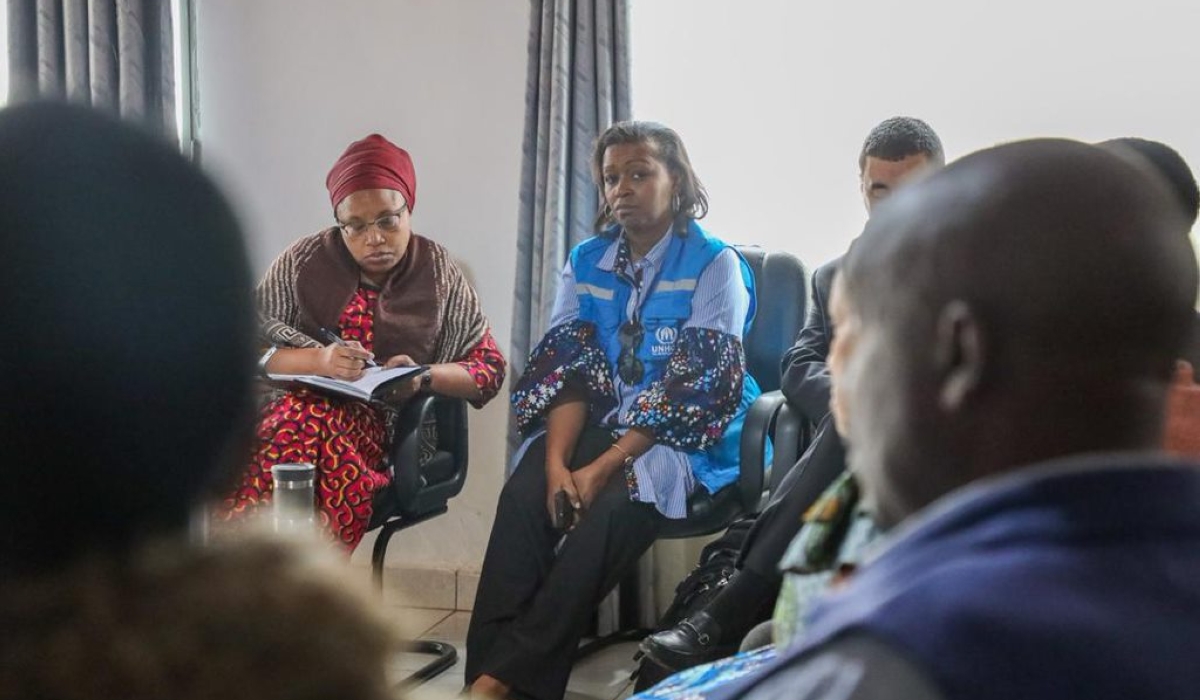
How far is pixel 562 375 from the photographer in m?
2.77

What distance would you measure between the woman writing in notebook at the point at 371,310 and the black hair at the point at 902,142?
1.03 m

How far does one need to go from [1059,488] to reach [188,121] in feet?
11.5

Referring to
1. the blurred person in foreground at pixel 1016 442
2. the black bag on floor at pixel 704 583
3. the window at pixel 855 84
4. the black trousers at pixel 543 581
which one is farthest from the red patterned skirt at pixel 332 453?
the blurred person in foreground at pixel 1016 442

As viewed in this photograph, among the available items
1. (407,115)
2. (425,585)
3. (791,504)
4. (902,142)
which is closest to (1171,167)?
(902,142)

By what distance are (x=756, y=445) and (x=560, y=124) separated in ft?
3.50

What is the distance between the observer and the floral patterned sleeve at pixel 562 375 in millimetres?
2770

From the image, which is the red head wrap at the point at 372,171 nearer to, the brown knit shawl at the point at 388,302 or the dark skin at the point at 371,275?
the dark skin at the point at 371,275

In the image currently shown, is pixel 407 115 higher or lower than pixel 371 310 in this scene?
higher

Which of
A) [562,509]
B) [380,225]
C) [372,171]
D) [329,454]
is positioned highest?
[372,171]

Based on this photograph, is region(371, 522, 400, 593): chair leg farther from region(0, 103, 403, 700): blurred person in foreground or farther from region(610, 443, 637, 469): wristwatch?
region(0, 103, 403, 700): blurred person in foreground

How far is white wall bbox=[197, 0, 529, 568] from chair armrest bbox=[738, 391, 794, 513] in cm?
102

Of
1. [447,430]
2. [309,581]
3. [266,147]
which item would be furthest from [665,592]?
[309,581]

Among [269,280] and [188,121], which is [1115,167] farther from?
[188,121]

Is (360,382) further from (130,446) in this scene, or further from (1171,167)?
(130,446)
